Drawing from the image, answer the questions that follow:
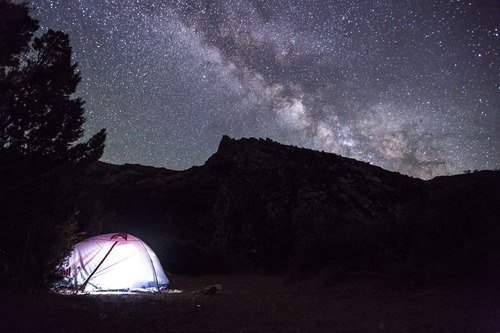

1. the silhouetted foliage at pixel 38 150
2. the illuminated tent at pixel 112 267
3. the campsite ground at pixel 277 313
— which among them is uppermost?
the silhouetted foliage at pixel 38 150

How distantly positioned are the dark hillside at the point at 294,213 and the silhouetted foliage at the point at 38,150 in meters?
2.35

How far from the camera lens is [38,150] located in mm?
7223

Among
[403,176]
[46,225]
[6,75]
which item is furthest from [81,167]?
[403,176]

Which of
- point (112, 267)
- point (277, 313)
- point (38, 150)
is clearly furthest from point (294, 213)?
point (38, 150)

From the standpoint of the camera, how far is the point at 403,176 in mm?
31344

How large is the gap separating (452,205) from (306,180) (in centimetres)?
1857

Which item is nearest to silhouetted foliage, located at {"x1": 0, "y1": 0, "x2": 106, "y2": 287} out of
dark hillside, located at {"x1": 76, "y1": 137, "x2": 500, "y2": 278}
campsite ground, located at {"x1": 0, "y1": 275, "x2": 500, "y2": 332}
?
campsite ground, located at {"x1": 0, "y1": 275, "x2": 500, "y2": 332}

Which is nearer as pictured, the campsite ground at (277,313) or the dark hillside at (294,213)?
the campsite ground at (277,313)

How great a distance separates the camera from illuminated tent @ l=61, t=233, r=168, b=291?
9.72 metres

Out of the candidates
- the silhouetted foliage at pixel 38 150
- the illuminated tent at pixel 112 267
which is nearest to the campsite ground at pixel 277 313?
the silhouetted foliage at pixel 38 150

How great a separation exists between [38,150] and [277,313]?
620 cm

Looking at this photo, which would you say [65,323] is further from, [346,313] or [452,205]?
[452,205]

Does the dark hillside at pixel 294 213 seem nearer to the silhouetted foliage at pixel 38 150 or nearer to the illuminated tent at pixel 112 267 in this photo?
the illuminated tent at pixel 112 267

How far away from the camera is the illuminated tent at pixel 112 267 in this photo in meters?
9.72
